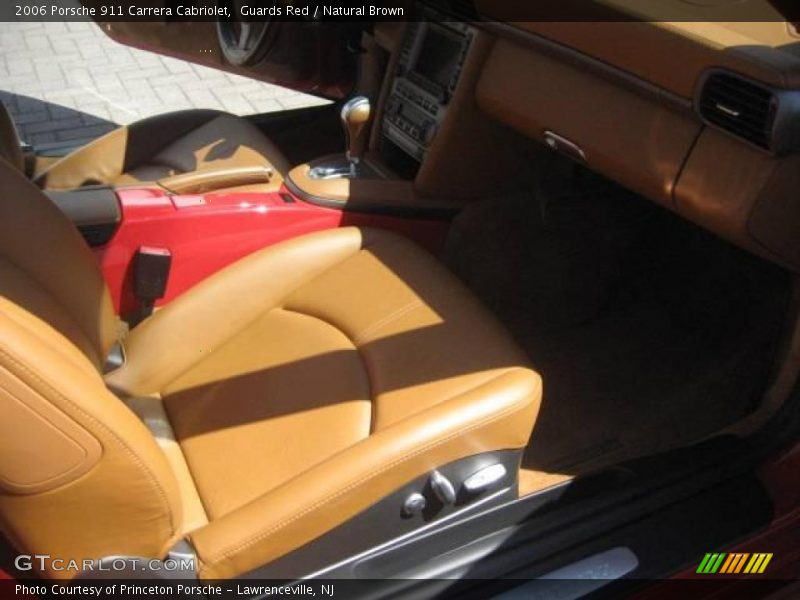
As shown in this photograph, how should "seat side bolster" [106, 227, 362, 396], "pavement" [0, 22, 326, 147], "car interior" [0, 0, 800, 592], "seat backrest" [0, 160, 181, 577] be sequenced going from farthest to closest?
"pavement" [0, 22, 326, 147] < "seat side bolster" [106, 227, 362, 396] < "car interior" [0, 0, 800, 592] < "seat backrest" [0, 160, 181, 577]

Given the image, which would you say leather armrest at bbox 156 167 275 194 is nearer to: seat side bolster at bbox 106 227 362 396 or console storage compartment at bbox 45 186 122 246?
console storage compartment at bbox 45 186 122 246

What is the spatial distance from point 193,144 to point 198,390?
1.32 meters

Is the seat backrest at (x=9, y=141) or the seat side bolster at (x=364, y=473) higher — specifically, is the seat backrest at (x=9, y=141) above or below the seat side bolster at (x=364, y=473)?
below

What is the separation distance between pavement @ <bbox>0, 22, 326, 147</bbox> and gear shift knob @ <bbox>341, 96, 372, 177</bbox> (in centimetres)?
189

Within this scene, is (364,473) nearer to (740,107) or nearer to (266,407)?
(266,407)

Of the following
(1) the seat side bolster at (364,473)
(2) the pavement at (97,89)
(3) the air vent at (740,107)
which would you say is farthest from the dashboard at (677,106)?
(2) the pavement at (97,89)

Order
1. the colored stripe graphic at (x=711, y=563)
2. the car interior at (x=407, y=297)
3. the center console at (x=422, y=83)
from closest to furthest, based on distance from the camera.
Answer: the car interior at (x=407, y=297), the colored stripe graphic at (x=711, y=563), the center console at (x=422, y=83)

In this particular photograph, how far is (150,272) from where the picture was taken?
2.05 m

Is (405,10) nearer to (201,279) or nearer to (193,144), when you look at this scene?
(193,144)

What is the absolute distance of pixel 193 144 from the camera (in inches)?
109

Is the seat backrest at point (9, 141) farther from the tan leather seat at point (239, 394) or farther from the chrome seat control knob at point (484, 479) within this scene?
the chrome seat control knob at point (484, 479)

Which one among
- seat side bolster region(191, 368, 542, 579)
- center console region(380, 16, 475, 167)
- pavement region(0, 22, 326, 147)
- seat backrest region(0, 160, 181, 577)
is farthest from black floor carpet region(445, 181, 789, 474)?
pavement region(0, 22, 326, 147)

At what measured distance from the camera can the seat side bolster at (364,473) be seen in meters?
1.29

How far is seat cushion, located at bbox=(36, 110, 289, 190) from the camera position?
265cm
